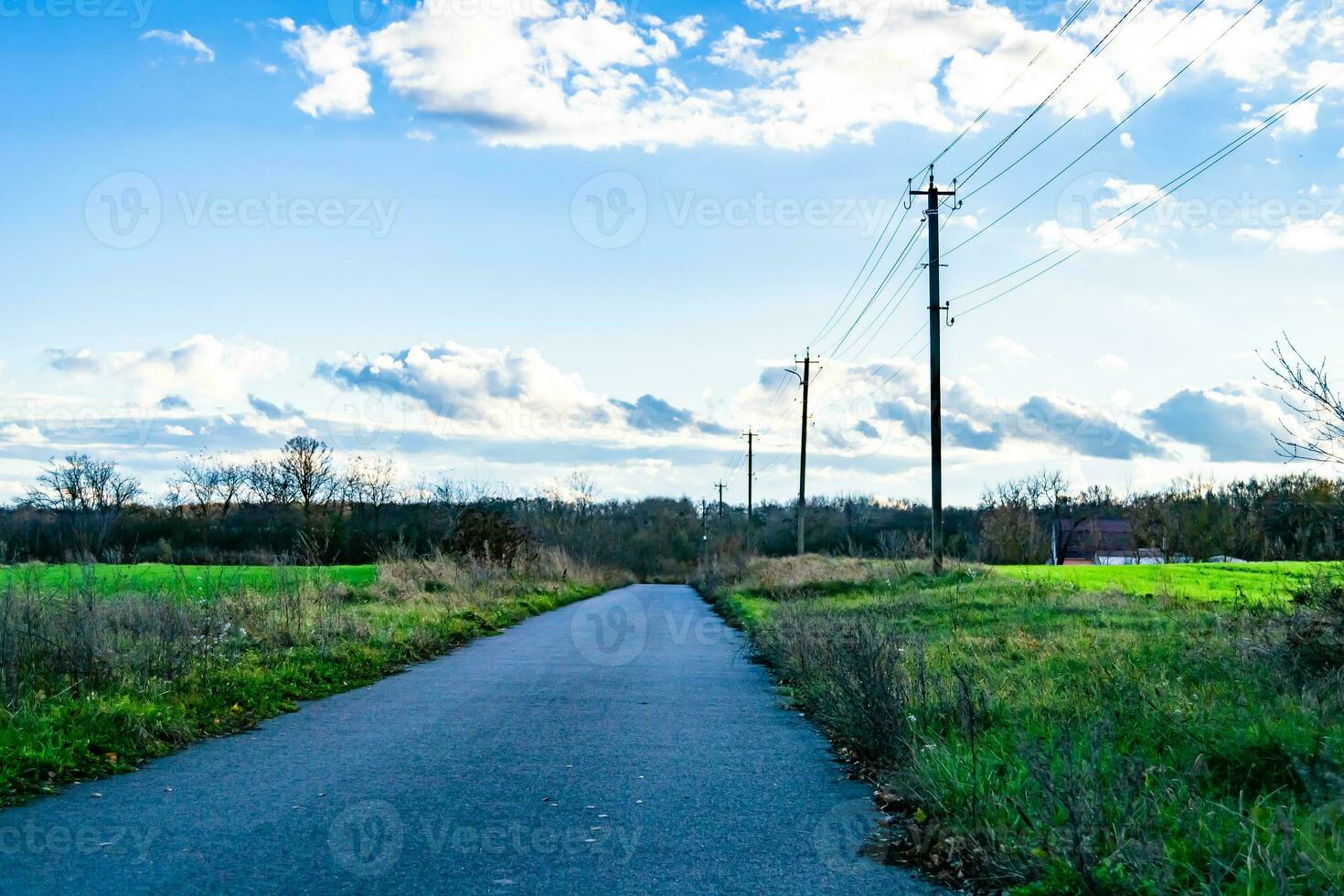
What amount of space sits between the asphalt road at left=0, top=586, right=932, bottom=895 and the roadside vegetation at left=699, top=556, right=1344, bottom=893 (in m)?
0.52

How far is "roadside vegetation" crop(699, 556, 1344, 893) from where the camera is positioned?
5121 millimetres

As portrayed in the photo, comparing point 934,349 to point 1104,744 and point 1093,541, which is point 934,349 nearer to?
point 1104,744

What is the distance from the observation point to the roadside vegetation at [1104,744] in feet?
16.8

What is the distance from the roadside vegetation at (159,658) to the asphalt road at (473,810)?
46cm

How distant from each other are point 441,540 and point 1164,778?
34651 millimetres

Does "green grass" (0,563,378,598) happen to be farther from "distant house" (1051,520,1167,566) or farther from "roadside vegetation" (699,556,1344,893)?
"distant house" (1051,520,1167,566)

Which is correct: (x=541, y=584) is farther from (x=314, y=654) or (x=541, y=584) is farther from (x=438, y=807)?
(x=438, y=807)

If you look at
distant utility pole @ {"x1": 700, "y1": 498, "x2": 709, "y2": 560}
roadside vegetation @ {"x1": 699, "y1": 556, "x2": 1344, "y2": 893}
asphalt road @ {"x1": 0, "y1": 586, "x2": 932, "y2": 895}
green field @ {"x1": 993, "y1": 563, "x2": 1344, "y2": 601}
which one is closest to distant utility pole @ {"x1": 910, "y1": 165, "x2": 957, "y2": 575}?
green field @ {"x1": 993, "y1": 563, "x2": 1344, "y2": 601}

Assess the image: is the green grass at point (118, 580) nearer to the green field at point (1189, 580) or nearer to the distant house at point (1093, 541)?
the green field at point (1189, 580)

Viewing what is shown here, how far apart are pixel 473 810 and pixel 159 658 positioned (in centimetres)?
594

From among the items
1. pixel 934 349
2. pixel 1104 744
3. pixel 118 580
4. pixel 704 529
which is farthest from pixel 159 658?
pixel 704 529

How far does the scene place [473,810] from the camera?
22.4 feet

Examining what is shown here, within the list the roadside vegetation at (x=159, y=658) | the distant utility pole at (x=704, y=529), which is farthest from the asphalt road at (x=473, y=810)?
the distant utility pole at (x=704, y=529)

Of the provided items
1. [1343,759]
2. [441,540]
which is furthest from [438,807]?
[441,540]
